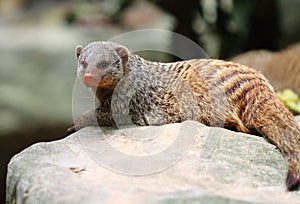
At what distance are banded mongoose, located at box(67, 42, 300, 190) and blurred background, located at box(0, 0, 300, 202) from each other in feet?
9.45

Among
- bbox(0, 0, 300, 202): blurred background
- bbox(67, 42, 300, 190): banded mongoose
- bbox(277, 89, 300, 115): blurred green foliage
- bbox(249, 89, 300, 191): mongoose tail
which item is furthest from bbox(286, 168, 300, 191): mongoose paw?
bbox(0, 0, 300, 202): blurred background

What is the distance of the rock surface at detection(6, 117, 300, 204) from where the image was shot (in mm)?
2342

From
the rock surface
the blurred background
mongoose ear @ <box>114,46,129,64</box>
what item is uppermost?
mongoose ear @ <box>114,46,129,64</box>

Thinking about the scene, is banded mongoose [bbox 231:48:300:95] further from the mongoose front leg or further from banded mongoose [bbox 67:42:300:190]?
the mongoose front leg

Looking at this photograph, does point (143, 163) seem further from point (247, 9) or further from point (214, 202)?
point (247, 9)

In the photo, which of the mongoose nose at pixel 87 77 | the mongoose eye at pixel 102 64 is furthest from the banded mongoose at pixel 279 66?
the mongoose nose at pixel 87 77

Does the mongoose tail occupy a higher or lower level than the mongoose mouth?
lower

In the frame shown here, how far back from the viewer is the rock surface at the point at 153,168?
2.34 metres

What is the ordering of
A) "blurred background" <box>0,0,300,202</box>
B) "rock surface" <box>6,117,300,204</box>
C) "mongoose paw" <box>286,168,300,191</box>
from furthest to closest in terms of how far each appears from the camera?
1. "blurred background" <box>0,0,300,202</box>
2. "mongoose paw" <box>286,168,300,191</box>
3. "rock surface" <box>6,117,300,204</box>

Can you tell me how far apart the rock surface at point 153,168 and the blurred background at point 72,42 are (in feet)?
10.00

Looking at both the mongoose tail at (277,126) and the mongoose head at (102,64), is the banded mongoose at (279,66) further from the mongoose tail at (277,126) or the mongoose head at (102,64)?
the mongoose head at (102,64)

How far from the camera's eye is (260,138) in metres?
2.98

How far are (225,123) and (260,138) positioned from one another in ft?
0.83

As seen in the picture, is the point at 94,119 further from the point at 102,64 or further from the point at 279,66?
the point at 279,66
